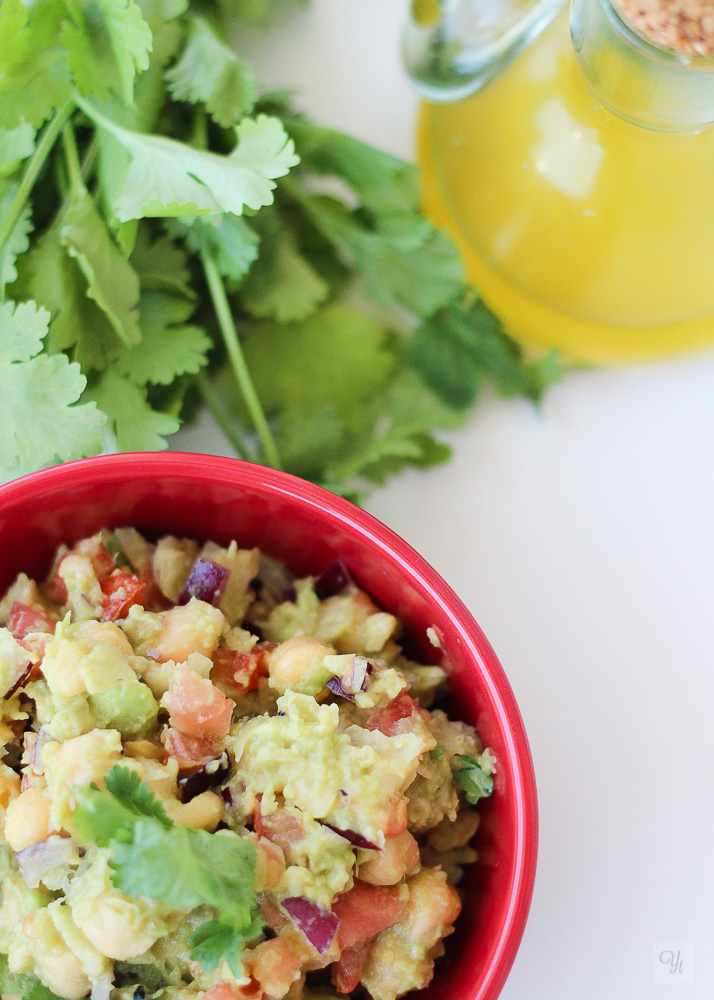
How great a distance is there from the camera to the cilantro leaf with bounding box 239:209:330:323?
1816mm

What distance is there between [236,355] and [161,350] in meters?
0.19

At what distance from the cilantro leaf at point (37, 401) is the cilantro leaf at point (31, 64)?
355 mm

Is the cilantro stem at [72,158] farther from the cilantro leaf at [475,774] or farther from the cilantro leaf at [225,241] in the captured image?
the cilantro leaf at [475,774]

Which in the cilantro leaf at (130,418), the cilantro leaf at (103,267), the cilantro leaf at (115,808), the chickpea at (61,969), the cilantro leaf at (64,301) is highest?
the cilantro leaf at (103,267)

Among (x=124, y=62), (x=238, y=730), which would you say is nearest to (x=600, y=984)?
(x=238, y=730)

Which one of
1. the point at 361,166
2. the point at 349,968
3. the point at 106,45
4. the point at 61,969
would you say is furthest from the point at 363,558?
the point at 106,45

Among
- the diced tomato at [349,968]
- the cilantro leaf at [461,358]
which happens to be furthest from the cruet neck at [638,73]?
the diced tomato at [349,968]

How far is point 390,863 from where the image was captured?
1.21m

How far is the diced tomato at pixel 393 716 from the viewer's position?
129 centimetres

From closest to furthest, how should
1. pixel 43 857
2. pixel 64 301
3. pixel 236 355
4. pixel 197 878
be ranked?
1. pixel 197 878
2. pixel 43 857
3. pixel 64 301
4. pixel 236 355

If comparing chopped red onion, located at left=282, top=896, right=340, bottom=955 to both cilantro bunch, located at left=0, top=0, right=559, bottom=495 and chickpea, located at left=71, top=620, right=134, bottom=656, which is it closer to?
chickpea, located at left=71, top=620, right=134, bottom=656

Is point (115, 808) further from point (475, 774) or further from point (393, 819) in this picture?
point (475, 774)

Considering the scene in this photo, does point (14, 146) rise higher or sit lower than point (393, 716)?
higher

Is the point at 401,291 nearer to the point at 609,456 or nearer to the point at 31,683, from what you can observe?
the point at 609,456
